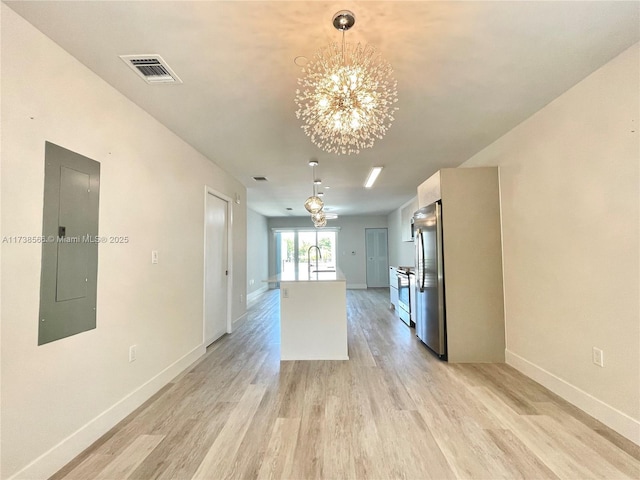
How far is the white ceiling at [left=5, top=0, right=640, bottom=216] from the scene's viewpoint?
1526 millimetres

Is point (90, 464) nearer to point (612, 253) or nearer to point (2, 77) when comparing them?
point (2, 77)

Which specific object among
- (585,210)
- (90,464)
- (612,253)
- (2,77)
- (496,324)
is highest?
(2,77)

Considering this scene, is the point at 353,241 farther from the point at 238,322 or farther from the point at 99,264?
the point at 99,264

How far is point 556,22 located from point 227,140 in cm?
288

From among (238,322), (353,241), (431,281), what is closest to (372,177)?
(431,281)

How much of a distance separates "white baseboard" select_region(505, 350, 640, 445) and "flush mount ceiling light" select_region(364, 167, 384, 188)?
9.71 ft

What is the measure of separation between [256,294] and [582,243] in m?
7.42

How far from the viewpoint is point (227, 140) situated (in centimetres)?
327

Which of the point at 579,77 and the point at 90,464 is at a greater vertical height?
the point at 579,77

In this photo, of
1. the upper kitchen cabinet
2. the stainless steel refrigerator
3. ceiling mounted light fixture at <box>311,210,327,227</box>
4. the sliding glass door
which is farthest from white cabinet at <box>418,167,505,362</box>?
the sliding glass door

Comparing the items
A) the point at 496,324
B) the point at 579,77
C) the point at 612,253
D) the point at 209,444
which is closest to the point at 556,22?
the point at 579,77

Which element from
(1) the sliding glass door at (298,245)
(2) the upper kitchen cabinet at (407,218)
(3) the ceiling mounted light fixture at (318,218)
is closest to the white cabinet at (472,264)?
(3) the ceiling mounted light fixture at (318,218)

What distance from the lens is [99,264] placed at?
2.10 meters

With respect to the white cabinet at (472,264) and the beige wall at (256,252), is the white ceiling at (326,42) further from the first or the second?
the beige wall at (256,252)
